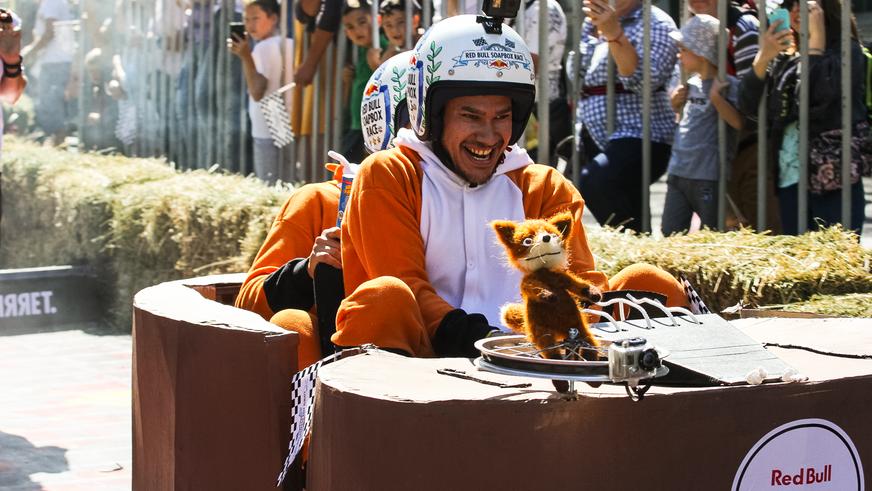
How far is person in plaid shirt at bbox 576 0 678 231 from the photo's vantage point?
7125mm

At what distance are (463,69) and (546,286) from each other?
130 cm

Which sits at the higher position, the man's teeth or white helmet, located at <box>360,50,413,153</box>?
white helmet, located at <box>360,50,413,153</box>

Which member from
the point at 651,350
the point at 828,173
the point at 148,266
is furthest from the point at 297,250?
the point at 148,266

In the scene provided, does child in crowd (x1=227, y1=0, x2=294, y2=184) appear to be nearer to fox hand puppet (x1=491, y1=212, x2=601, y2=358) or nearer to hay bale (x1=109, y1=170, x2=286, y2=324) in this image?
hay bale (x1=109, y1=170, x2=286, y2=324)

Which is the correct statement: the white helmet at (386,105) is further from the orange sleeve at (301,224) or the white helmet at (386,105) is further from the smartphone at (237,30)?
the smartphone at (237,30)

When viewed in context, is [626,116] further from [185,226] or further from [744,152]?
[185,226]

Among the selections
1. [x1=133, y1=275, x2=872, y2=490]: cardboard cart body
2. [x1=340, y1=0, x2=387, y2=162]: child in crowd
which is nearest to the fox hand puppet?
[x1=133, y1=275, x2=872, y2=490]: cardboard cart body

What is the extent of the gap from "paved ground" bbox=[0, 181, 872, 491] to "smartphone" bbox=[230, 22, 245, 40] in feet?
7.53

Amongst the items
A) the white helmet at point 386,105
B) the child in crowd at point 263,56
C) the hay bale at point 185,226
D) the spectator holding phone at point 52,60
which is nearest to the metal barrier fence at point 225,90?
the child in crowd at point 263,56

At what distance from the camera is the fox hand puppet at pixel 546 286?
9.43 feet

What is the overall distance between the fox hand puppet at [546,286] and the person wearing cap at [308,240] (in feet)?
4.15

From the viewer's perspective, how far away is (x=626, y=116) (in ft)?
23.8

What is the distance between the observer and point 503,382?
9.36ft

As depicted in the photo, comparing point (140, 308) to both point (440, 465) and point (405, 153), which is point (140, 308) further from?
point (440, 465)
